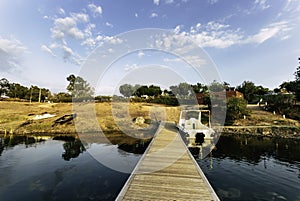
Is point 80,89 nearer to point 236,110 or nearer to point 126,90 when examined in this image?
point 126,90

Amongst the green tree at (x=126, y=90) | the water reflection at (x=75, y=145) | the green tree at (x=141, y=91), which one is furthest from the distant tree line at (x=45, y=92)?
the water reflection at (x=75, y=145)

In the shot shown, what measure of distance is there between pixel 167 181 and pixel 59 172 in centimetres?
875

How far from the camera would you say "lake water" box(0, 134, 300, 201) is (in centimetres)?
991

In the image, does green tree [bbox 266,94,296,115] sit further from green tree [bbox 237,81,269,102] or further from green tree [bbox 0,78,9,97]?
green tree [bbox 0,78,9,97]

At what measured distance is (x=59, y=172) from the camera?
1302 centimetres

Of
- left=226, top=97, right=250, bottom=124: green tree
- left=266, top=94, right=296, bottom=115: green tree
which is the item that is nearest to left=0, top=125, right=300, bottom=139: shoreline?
left=226, top=97, right=250, bottom=124: green tree

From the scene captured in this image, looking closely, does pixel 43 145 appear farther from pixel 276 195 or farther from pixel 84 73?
pixel 276 195

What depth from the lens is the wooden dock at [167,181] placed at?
7088 millimetres

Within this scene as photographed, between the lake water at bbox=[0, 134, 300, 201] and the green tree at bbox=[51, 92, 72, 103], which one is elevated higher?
the green tree at bbox=[51, 92, 72, 103]

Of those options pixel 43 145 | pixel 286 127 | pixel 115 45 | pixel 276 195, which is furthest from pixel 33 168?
pixel 286 127

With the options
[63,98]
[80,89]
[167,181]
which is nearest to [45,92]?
[63,98]

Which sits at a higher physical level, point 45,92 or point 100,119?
point 45,92

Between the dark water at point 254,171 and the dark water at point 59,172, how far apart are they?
6.25 metres

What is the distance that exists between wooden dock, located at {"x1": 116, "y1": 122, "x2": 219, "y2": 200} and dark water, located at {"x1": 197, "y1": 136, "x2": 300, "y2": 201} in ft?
7.28
